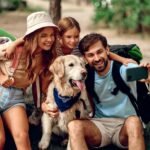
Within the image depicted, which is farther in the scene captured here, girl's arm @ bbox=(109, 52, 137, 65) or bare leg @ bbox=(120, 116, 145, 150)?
girl's arm @ bbox=(109, 52, 137, 65)

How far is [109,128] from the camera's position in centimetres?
457

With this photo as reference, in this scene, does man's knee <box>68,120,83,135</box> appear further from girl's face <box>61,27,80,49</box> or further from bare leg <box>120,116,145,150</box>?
girl's face <box>61,27,80,49</box>

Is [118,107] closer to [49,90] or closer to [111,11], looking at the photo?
[49,90]

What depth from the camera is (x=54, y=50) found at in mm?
4699

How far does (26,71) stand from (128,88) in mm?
1033

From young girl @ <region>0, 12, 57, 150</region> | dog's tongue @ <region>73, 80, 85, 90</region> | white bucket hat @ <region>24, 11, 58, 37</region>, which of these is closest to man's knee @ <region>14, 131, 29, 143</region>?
young girl @ <region>0, 12, 57, 150</region>

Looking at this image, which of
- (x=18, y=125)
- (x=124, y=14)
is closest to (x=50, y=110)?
(x=18, y=125)

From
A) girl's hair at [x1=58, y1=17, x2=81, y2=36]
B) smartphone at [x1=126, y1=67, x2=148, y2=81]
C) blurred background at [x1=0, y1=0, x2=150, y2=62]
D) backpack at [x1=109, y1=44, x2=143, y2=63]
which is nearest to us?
smartphone at [x1=126, y1=67, x2=148, y2=81]

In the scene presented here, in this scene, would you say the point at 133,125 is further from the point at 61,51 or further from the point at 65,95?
the point at 61,51

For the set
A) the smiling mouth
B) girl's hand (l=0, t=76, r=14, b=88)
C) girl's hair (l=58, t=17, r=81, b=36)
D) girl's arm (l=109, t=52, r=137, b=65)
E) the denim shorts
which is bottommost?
the denim shorts

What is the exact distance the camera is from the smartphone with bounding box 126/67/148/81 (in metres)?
4.07

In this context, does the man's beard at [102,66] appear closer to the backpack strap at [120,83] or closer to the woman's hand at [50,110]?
the backpack strap at [120,83]

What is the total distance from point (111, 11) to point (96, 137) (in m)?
11.1

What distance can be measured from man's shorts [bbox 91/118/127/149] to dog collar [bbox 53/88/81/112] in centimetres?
28
